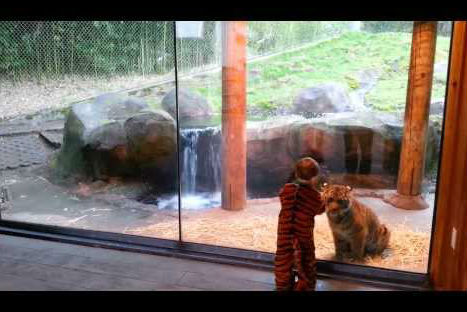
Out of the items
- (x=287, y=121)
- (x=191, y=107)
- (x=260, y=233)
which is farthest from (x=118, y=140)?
(x=260, y=233)

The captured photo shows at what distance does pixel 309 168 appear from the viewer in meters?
1.84

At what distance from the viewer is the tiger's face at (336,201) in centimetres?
219

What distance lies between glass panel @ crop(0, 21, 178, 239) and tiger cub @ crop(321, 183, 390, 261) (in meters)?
1.35

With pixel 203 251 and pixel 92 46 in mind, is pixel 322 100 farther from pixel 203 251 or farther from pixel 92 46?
pixel 92 46

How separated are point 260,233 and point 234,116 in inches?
50.2

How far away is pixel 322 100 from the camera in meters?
3.80

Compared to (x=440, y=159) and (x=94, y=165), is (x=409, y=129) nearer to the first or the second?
(x=440, y=159)

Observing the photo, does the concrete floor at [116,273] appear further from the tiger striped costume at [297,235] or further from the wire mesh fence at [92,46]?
the wire mesh fence at [92,46]

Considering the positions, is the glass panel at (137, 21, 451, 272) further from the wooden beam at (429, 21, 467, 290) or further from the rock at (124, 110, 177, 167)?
the wooden beam at (429, 21, 467, 290)

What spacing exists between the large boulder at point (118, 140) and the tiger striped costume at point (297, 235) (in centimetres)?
243

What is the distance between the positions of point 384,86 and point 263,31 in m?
1.16

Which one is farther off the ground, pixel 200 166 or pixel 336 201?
pixel 336 201
